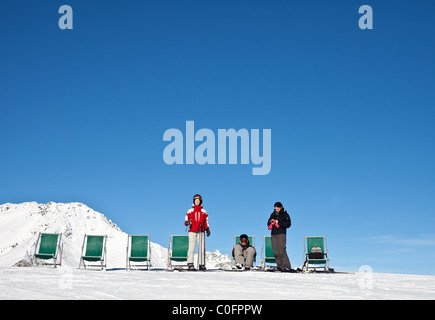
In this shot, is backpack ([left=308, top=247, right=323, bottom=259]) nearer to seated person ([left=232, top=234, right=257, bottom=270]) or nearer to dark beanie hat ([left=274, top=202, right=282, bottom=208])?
seated person ([left=232, top=234, right=257, bottom=270])

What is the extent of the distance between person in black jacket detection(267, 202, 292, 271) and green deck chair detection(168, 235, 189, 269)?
2849 millimetres

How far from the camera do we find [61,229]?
1510 inches

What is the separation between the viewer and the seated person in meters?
13.2

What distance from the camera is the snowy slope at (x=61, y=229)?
33.6m

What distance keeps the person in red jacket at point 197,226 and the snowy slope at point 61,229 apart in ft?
65.9

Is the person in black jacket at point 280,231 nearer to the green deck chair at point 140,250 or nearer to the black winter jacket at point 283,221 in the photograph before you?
the black winter jacket at point 283,221

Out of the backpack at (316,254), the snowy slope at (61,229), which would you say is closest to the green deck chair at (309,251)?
the backpack at (316,254)

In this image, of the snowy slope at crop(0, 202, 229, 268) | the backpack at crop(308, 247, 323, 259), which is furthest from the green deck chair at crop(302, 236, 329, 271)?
the snowy slope at crop(0, 202, 229, 268)

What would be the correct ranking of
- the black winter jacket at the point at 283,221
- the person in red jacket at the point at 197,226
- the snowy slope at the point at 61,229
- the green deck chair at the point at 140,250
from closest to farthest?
the black winter jacket at the point at 283,221 → the person in red jacket at the point at 197,226 → the green deck chair at the point at 140,250 → the snowy slope at the point at 61,229

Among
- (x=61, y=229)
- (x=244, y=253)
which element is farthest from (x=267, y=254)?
(x=61, y=229)

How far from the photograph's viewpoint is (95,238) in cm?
1377

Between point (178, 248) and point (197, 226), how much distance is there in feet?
6.24
